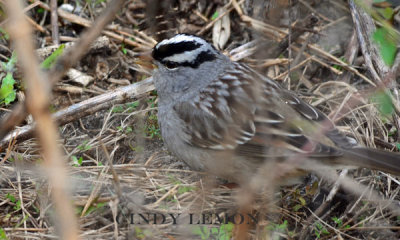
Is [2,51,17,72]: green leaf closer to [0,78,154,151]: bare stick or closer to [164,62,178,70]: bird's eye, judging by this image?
[0,78,154,151]: bare stick

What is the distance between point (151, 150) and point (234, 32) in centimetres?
195

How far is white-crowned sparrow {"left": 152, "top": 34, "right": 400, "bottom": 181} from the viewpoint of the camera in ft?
10.7

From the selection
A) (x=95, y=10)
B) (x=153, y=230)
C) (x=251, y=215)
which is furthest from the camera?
(x=95, y=10)

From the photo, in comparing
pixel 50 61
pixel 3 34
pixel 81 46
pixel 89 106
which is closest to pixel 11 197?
pixel 89 106

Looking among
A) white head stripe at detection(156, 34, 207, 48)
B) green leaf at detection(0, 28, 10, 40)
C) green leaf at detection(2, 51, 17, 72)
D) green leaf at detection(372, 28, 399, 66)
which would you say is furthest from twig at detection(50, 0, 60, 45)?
green leaf at detection(372, 28, 399, 66)

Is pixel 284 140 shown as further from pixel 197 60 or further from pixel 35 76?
pixel 35 76

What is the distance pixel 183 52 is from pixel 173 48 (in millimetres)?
95

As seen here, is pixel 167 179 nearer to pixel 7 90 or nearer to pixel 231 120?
pixel 231 120

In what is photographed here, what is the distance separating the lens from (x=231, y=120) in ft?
11.8

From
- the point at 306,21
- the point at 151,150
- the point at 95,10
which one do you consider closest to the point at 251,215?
the point at 151,150

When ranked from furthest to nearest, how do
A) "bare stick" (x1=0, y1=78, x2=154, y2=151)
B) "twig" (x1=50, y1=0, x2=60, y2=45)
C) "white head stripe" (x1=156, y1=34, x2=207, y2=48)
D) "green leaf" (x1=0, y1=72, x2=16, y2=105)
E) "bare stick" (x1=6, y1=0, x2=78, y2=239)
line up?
1. "twig" (x1=50, y1=0, x2=60, y2=45)
2. "green leaf" (x1=0, y1=72, x2=16, y2=105)
3. "bare stick" (x1=0, y1=78, x2=154, y2=151)
4. "white head stripe" (x1=156, y1=34, x2=207, y2=48)
5. "bare stick" (x1=6, y1=0, x2=78, y2=239)

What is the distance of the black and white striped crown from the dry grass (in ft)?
1.02

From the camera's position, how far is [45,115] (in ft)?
3.78

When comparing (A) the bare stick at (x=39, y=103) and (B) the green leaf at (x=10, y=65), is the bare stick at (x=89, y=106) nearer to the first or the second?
(B) the green leaf at (x=10, y=65)
